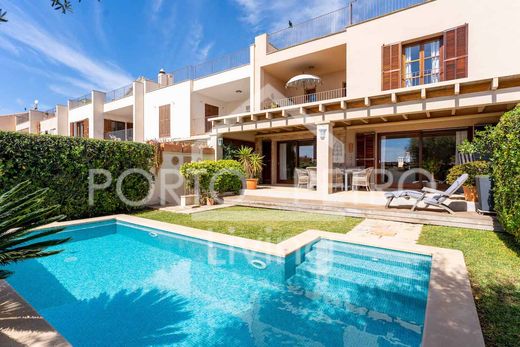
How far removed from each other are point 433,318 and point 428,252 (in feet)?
8.12


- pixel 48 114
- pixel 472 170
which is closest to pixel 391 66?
pixel 472 170

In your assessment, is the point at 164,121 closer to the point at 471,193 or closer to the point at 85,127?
the point at 85,127

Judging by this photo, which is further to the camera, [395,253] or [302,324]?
[395,253]

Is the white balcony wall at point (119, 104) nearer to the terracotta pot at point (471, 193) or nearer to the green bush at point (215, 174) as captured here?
the green bush at point (215, 174)

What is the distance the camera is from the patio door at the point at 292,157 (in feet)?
51.9

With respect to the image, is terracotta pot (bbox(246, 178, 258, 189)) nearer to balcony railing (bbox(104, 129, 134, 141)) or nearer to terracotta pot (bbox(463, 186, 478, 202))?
terracotta pot (bbox(463, 186, 478, 202))

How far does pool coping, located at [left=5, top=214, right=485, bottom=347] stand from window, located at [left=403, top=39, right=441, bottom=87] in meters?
8.59

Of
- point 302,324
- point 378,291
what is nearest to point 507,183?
point 378,291

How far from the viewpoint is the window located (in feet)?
35.3

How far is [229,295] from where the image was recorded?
3945 mm

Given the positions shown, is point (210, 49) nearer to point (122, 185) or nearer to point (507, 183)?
point (122, 185)

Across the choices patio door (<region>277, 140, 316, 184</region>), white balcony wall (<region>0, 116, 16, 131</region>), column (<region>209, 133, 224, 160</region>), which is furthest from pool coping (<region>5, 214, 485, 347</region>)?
white balcony wall (<region>0, 116, 16, 131</region>)

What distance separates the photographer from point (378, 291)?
3936 mm

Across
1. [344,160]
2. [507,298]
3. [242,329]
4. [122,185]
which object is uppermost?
[344,160]
